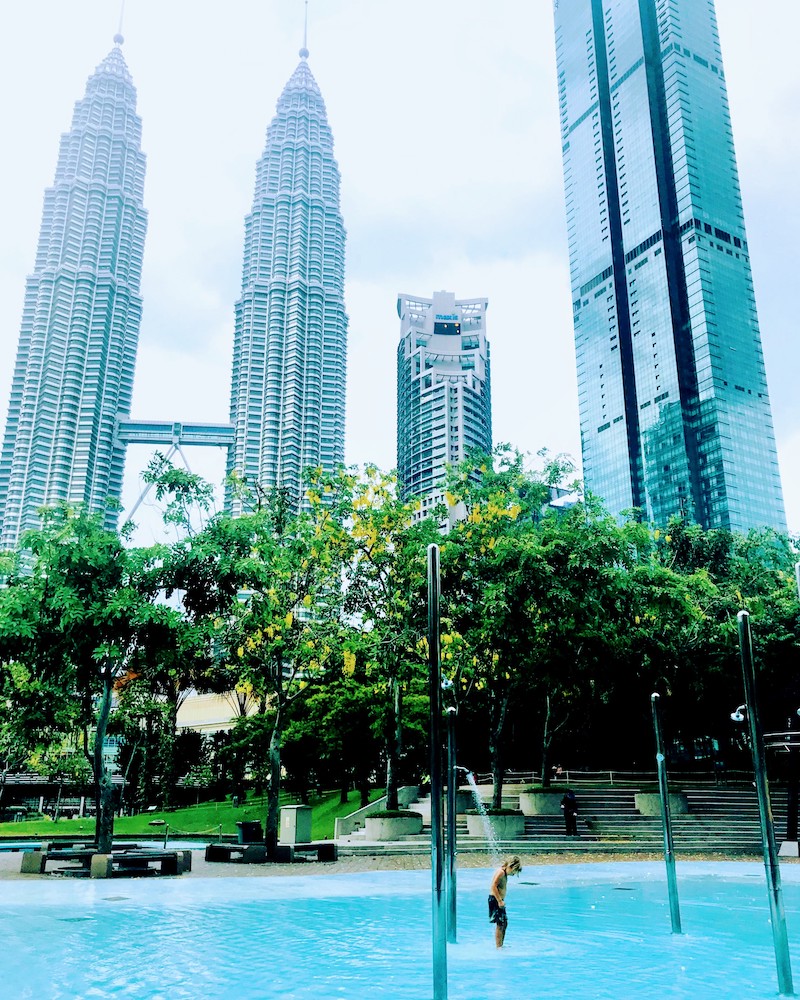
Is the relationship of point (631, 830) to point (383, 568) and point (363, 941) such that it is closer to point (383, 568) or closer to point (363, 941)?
point (383, 568)

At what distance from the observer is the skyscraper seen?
112 metres

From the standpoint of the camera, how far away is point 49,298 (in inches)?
4781

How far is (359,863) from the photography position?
979 inches

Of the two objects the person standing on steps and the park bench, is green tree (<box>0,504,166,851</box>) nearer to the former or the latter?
the park bench

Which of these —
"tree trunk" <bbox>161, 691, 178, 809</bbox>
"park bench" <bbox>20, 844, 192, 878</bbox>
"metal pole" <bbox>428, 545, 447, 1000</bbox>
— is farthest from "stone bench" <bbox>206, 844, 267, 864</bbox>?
"tree trunk" <bbox>161, 691, 178, 809</bbox>

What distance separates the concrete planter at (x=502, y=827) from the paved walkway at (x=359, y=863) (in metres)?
2.03

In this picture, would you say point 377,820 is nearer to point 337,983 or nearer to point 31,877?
point 31,877

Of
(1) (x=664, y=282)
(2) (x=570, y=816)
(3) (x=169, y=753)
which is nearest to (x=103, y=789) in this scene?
(2) (x=570, y=816)

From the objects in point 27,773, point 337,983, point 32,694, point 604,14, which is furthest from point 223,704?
point 604,14

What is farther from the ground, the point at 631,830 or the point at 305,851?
the point at 631,830

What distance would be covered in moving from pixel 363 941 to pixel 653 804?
22.6 m

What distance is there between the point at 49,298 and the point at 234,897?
120418 millimetres

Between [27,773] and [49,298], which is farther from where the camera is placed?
[49,298]

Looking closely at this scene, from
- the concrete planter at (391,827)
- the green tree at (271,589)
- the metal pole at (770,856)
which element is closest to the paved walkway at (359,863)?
the green tree at (271,589)
